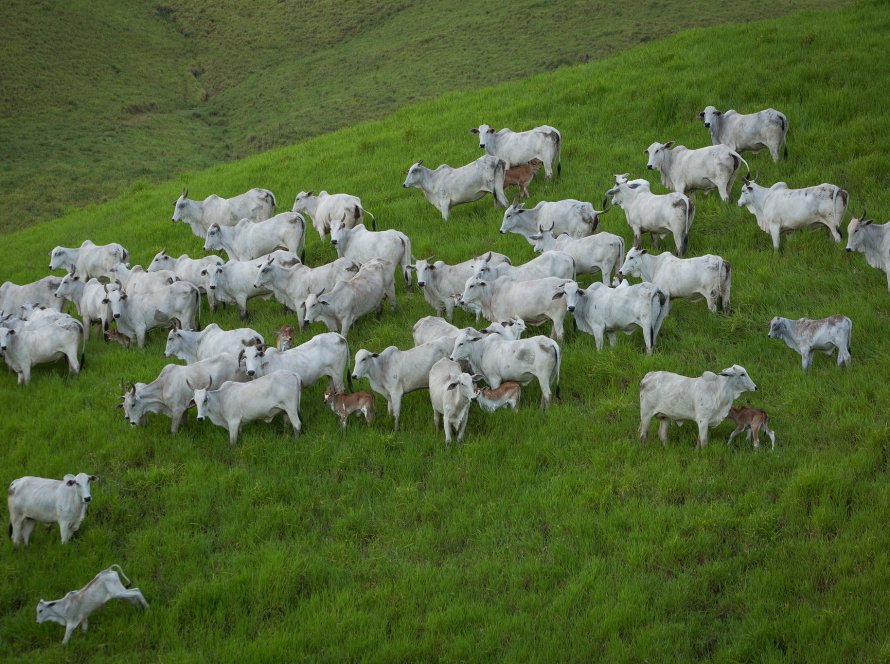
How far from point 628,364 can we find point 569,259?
2.41 meters

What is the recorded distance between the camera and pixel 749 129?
17.8 m

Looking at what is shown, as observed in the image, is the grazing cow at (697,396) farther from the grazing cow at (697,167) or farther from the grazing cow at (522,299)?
the grazing cow at (697,167)

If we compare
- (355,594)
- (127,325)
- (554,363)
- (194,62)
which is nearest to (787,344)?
(554,363)

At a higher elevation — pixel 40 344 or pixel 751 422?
pixel 40 344

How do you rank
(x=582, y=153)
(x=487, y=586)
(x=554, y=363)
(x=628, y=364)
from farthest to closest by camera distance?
(x=582, y=153)
(x=628, y=364)
(x=554, y=363)
(x=487, y=586)

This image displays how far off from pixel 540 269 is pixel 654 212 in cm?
259

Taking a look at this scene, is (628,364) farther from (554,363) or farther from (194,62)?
(194,62)

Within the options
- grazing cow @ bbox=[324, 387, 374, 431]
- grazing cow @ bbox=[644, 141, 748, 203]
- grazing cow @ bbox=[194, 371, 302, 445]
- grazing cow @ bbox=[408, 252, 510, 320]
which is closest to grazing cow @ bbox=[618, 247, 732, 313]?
grazing cow @ bbox=[408, 252, 510, 320]

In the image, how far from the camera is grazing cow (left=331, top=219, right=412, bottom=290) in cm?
1633

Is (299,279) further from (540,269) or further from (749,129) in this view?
(749,129)

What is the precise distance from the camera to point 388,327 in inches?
586

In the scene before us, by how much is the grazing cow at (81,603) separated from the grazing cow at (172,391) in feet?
12.1

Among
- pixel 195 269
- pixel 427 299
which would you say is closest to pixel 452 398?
pixel 427 299

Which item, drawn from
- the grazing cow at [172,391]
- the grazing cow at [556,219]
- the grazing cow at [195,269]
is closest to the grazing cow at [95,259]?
the grazing cow at [195,269]
